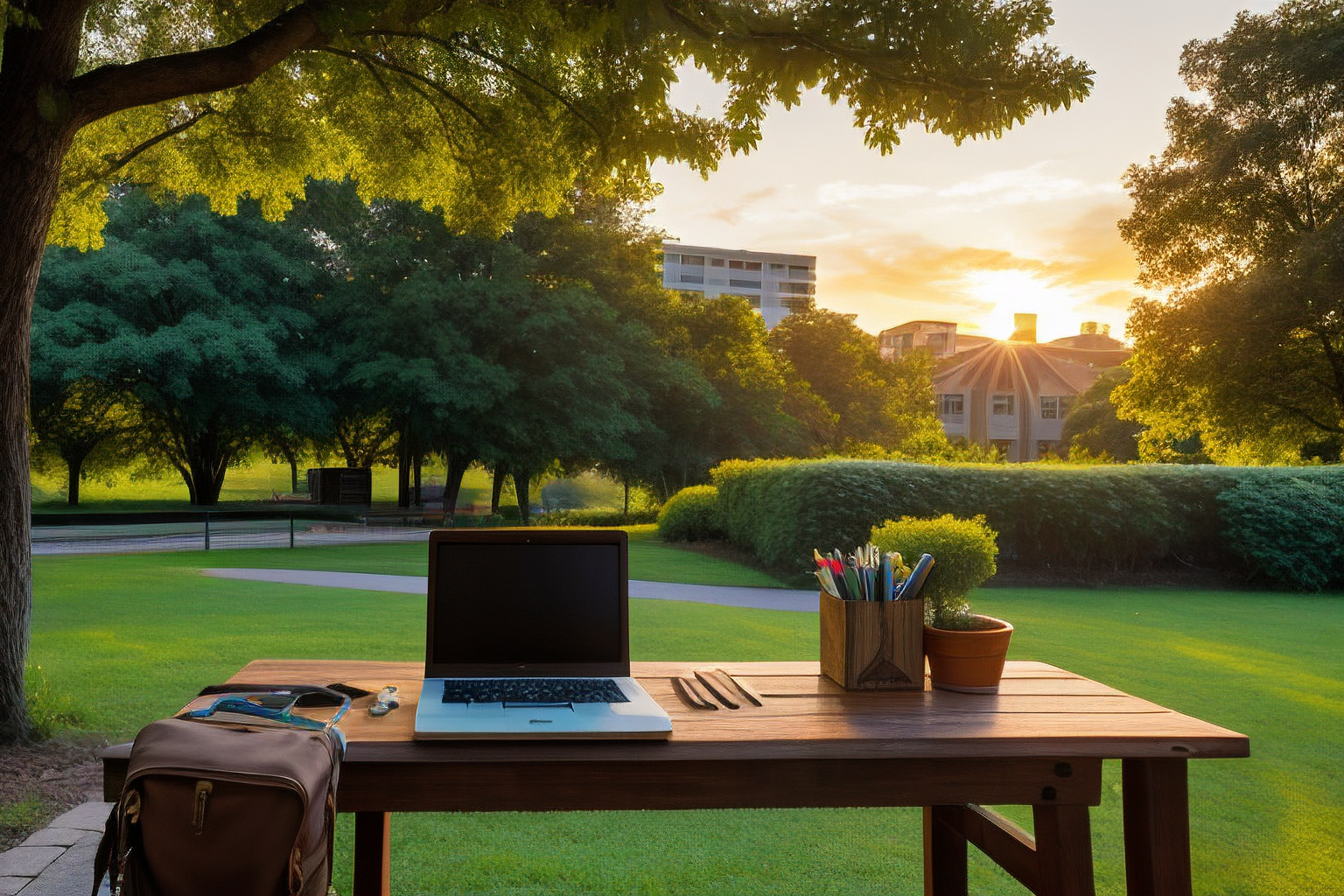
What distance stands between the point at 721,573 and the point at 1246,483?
8.18m

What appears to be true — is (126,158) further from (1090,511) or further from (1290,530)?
(1290,530)

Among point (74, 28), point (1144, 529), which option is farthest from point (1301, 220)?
point (74, 28)

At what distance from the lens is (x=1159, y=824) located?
2.41m

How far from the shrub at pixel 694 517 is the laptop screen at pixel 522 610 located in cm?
1668

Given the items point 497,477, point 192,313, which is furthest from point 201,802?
point 497,477

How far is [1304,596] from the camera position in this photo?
14.1 m

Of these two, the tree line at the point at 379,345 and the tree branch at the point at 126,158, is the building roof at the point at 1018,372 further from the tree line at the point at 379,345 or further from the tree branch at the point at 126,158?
the tree branch at the point at 126,158

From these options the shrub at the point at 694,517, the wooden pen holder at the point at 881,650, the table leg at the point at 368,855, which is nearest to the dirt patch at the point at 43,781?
the table leg at the point at 368,855

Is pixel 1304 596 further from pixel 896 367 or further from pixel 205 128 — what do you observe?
pixel 896 367

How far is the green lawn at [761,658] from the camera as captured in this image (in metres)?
4.07

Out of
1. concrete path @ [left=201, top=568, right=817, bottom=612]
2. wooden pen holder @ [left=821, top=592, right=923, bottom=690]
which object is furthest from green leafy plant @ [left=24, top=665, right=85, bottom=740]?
concrete path @ [left=201, top=568, right=817, bottom=612]

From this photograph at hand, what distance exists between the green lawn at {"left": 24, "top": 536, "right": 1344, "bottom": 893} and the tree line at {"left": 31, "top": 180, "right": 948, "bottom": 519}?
34.7 feet

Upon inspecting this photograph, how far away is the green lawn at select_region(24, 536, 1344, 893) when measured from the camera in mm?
4074

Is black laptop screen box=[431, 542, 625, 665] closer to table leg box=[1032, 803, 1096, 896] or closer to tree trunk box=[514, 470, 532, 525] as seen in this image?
table leg box=[1032, 803, 1096, 896]
